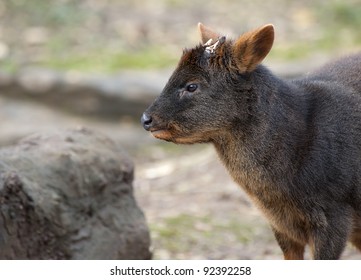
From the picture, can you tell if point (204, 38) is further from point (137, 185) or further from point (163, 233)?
point (137, 185)

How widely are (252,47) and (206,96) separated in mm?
459

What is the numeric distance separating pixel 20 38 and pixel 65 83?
1707 mm

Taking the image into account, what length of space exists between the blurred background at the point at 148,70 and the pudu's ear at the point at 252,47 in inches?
113

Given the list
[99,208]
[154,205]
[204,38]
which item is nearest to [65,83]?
[154,205]

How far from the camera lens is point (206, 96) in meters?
5.75

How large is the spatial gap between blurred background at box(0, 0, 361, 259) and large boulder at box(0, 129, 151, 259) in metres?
1.21

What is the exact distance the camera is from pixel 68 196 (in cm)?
670

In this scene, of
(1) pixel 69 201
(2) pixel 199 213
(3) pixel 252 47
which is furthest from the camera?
(2) pixel 199 213

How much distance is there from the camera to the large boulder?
6.25 metres

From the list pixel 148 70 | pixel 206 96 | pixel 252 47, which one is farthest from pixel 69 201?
pixel 148 70

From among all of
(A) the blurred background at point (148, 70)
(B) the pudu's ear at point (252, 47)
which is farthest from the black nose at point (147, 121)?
(A) the blurred background at point (148, 70)

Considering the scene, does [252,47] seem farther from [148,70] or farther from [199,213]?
[148,70]

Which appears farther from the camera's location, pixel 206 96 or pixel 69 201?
pixel 69 201

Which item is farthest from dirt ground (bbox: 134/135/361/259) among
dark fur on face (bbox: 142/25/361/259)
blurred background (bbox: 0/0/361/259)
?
dark fur on face (bbox: 142/25/361/259)
